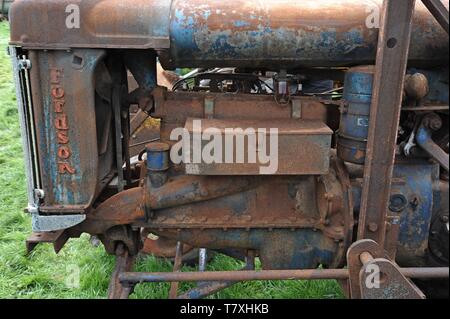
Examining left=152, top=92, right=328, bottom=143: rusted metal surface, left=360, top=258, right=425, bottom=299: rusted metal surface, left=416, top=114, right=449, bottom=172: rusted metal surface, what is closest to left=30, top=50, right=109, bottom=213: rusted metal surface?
left=152, top=92, right=328, bottom=143: rusted metal surface

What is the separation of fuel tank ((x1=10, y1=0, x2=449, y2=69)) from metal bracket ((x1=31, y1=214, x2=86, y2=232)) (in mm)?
786

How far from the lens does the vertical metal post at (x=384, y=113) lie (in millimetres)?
1879

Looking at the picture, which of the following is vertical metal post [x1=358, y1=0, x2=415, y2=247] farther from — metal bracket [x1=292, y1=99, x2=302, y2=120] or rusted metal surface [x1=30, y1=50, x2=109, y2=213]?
rusted metal surface [x1=30, y1=50, x2=109, y2=213]

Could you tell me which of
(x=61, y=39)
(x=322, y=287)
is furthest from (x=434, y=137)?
(x=61, y=39)

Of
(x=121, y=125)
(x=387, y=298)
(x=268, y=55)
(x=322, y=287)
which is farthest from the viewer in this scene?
(x=322, y=287)

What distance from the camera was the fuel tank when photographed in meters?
1.96

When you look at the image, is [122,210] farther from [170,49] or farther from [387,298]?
[387,298]

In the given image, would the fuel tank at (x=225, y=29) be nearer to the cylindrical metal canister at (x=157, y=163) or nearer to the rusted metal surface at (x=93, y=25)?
the rusted metal surface at (x=93, y=25)

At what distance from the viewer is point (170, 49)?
6.72ft

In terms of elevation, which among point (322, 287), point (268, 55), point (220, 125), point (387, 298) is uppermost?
point (268, 55)

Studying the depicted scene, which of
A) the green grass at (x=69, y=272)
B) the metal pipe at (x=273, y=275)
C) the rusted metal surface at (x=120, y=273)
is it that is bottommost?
the green grass at (x=69, y=272)

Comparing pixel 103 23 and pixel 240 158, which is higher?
pixel 103 23

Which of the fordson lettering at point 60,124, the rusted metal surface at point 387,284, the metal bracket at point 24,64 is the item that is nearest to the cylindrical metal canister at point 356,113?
the rusted metal surface at point 387,284
